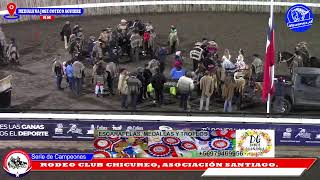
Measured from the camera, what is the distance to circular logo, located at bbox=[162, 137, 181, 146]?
52.6 ft

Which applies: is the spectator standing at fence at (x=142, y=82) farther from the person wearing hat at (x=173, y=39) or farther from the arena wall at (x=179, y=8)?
the arena wall at (x=179, y=8)

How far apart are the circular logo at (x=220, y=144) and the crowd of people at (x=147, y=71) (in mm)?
3816

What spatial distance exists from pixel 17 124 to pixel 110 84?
5.71 meters

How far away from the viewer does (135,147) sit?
1598cm

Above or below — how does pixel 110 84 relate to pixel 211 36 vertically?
below

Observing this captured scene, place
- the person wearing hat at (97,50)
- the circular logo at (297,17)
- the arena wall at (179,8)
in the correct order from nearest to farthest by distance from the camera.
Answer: the circular logo at (297,17) → the person wearing hat at (97,50) → the arena wall at (179,8)

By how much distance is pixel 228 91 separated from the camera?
19.6m

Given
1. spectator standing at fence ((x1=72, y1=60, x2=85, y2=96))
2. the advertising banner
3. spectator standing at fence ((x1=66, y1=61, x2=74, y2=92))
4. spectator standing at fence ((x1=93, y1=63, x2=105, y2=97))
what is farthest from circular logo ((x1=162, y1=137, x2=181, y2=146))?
spectator standing at fence ((x1=66, y1=61, x2=74, y2=92))

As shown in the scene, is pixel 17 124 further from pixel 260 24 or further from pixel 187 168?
pixel 260 24

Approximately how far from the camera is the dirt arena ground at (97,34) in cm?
2133

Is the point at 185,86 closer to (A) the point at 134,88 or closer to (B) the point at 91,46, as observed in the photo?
(A) the point at 134,88

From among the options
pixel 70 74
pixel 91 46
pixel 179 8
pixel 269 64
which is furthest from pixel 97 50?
pixel 179 8

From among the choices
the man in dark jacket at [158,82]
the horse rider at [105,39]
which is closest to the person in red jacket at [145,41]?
the horse rider at [105,39]

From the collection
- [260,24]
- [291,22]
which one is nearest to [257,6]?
[260,24]
